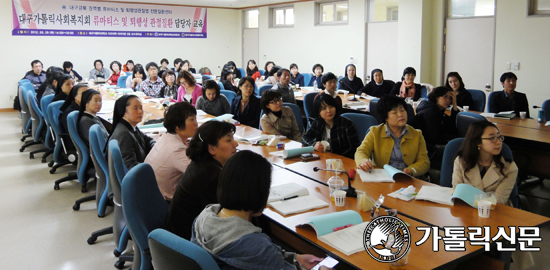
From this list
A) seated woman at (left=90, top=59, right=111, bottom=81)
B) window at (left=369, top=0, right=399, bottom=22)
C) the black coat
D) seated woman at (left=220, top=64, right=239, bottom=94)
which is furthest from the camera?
seated woman at (left=90, top=59, right=111, bottom=81)

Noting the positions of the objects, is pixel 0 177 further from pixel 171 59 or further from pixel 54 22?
pixel 171 59

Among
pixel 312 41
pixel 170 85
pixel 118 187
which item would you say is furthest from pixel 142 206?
pixel 312 41

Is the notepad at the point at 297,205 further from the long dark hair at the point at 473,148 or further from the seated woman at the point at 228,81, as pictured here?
the seated woman at the point at 228,81

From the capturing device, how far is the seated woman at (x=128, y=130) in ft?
10.8

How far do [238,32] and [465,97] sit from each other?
32.2 ft

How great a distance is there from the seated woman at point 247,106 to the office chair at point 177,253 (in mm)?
3892

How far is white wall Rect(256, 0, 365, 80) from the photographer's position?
10250mm

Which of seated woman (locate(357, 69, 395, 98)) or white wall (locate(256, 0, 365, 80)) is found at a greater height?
white wall (locate(256, 0, 365, 80))

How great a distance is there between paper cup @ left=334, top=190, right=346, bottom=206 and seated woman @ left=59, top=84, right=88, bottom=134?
3379 millimetres

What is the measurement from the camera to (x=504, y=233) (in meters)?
2.01

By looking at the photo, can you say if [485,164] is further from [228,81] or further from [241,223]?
[228,81]

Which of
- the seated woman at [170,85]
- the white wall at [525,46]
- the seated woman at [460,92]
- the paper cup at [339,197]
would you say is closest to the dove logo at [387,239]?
the paper cup at [339,197]

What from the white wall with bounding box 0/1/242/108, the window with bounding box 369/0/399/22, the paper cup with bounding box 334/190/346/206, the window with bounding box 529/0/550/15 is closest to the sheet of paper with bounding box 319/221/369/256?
the paper cup with bounding box 334/190/346/206

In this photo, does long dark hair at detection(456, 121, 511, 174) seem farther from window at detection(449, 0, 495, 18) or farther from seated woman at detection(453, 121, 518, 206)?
window at detection(449, 0, 495, 18)
